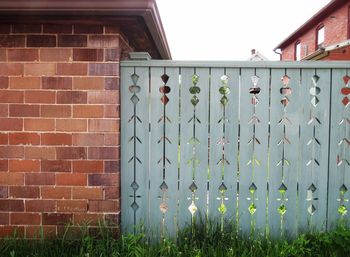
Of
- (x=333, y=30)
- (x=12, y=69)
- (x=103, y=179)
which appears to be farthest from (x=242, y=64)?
(x=333, y=30)

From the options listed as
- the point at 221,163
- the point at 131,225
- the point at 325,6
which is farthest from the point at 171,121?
the point at 325,6

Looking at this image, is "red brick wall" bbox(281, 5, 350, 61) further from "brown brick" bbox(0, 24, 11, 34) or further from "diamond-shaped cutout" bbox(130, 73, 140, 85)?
"brown brick" bbox(0, 24, 11, 34)

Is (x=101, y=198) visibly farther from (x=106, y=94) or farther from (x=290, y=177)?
(x=290, y=177)

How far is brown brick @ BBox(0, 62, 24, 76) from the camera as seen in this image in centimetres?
313

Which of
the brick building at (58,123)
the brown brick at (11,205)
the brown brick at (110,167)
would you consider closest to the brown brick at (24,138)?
the brick building at (58,123)

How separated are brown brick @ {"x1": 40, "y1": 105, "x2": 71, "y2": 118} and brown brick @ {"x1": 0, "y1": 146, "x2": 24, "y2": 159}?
40 cm

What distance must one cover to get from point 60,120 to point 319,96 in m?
2.50

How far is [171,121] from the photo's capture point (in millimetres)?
3330

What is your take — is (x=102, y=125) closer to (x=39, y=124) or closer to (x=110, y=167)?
(x=110, y=167)

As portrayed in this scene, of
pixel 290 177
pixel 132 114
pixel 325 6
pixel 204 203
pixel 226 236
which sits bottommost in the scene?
pixel 226 236

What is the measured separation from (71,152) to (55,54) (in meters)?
0.92

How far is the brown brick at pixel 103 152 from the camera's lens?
316cm

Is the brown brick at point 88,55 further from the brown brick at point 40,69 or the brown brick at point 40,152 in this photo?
the brown brick at point 40,152

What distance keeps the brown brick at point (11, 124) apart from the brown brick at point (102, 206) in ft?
3.17
